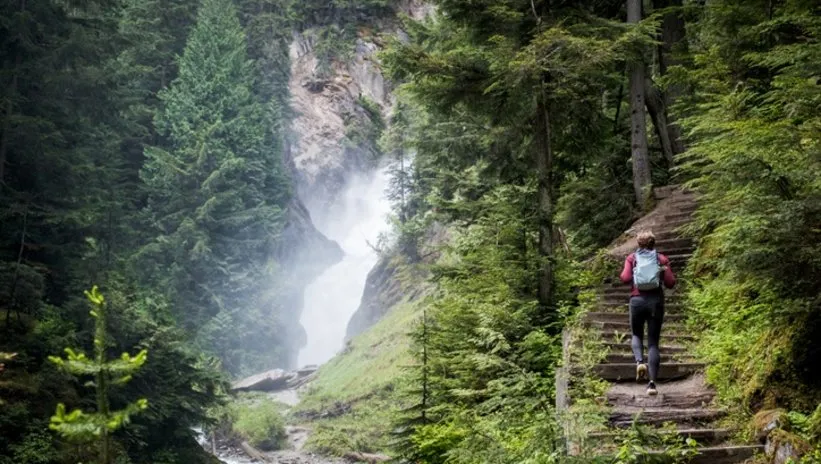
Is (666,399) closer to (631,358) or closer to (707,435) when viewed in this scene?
(707,435)

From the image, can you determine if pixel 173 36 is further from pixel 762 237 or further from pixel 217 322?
pixel 762 237

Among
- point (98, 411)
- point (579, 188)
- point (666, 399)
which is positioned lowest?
point (666, 399)

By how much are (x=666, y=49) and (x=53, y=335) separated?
669 inches

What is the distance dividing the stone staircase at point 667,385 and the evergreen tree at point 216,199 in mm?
23704

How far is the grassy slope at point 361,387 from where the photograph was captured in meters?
22.0

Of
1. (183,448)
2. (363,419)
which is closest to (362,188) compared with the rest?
(363,419)

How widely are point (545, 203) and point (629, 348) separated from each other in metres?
3.07

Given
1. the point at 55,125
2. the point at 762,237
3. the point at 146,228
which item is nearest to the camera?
the point at 762,237

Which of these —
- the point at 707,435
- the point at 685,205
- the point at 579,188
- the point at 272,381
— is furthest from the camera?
the point at 272,381

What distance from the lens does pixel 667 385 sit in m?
7.13

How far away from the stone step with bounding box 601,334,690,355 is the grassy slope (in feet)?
38.7

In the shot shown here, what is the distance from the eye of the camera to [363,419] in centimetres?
2331

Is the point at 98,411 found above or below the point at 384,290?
below

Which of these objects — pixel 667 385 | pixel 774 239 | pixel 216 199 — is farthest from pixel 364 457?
pixel 216 199
